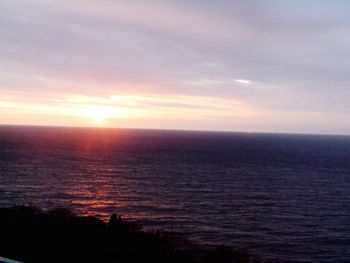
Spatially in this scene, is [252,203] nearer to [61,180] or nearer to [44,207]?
[44,207]

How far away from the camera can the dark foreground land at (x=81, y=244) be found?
30.4 metres

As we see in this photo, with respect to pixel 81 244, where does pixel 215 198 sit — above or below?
below

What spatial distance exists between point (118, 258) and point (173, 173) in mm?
86079

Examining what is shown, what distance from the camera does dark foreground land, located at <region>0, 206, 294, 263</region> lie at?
3036 cm

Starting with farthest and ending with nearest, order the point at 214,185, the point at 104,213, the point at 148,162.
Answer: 1. the point at 148,162
2. the point at 214,185
3. the point at 104,213

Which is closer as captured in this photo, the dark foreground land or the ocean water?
the dark foreground land

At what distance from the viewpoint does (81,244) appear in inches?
1348

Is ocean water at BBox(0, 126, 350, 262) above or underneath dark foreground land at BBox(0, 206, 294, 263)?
underneath

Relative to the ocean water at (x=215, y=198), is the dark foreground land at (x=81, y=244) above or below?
above

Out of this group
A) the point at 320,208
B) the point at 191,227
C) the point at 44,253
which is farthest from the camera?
the point at 320,208

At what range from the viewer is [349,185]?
103125mm

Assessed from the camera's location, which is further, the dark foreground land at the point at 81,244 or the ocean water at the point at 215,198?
the ocean water at the point at 215,198

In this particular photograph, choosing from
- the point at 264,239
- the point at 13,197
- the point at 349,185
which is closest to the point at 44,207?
the point at 13,197

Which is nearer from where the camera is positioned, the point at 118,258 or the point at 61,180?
the point at 118,258
